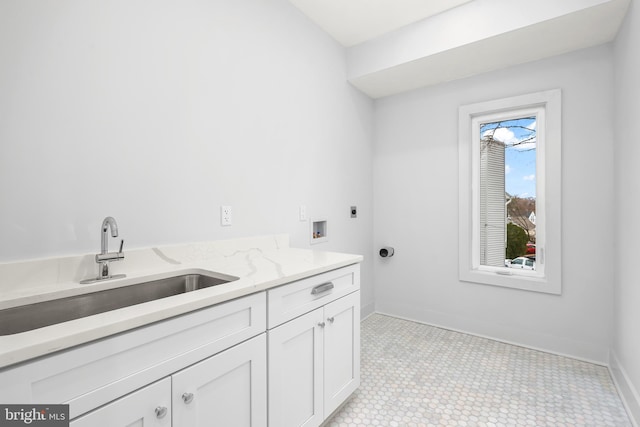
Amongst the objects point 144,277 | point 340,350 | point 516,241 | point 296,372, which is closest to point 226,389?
point 296,372

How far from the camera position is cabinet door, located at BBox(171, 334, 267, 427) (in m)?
0.95

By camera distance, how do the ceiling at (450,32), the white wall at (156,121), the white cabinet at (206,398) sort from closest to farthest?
the white cabinet at (206,398), the white wall at (156,121), the ceiling at (450,32)

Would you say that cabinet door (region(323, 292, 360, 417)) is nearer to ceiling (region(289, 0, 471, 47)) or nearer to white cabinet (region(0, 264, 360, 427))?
white cabinet (region(0, 264, 360, 427))

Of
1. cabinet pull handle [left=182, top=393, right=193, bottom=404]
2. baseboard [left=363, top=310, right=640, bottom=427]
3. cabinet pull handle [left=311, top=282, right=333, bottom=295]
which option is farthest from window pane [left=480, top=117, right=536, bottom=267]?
cabinet pull handle [left=182, top=393, right=193, bottom=404]

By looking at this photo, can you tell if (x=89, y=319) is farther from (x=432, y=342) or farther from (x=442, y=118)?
(x=442, y=118)

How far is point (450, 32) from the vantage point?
2.28m

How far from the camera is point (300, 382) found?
138 centimetres

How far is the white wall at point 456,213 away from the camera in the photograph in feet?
7.20

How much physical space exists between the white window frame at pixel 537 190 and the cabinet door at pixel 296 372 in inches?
73.1

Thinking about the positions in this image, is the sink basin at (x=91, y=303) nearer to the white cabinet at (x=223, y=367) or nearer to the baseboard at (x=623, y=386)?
the white cabinet at (x=223, y=367)

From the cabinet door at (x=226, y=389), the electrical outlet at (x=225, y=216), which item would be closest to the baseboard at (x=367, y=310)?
the electrical outlet at (x=225, y=216)

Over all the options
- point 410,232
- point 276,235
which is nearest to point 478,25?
point 410,232

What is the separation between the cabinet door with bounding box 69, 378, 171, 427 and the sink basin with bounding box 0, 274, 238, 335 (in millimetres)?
464

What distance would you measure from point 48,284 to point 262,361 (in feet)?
2.88
